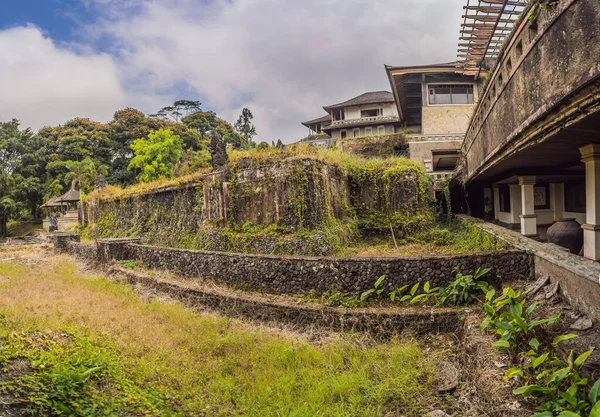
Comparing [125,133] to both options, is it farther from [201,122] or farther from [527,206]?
[527,206]

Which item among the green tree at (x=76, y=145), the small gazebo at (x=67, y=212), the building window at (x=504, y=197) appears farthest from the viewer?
the green tree at (x=76, y=145)

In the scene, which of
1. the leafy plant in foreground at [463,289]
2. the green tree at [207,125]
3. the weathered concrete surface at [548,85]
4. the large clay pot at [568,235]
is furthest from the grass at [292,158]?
the green tree at [207,125]

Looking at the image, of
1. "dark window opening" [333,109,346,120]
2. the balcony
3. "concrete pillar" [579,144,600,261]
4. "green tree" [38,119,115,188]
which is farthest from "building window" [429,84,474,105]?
"green tree" [38,119,115,188]

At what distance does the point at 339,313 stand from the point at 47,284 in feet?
24.3

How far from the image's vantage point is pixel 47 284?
30.5ft

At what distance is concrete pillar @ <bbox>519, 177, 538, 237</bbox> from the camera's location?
9625 mm

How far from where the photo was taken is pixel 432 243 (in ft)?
38.8

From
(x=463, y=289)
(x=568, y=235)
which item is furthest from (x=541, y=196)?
(x=463, y=289)

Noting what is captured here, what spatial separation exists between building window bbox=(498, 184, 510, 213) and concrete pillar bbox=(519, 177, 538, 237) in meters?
4.04

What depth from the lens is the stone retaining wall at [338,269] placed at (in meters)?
7.50

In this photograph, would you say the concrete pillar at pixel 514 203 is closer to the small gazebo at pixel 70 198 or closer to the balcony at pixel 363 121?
the balcony at pixel 363 121

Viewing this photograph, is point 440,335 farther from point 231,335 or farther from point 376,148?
point 376,148

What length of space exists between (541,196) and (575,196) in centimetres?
93

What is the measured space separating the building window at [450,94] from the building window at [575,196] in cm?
1093
